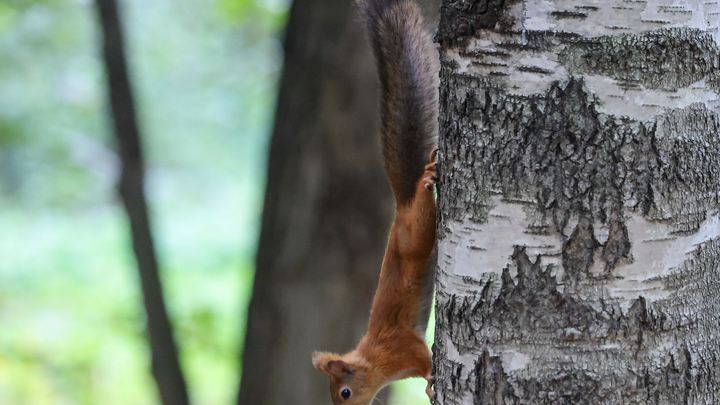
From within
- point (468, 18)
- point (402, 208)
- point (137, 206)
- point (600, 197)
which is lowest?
point (600, 197)

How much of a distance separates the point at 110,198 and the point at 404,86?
448 centimetres

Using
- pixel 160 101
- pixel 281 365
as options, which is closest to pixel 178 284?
pixel 160 101

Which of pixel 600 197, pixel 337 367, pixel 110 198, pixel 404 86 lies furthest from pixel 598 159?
pixel 110 198

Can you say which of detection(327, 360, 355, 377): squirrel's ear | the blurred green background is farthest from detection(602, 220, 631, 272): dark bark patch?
the blurred green background

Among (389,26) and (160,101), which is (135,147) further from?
(160,101)

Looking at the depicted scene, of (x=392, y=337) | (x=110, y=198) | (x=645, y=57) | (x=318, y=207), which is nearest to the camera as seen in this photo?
(x=645, y=57)

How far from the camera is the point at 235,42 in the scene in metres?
6.30

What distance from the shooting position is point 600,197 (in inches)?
42.4

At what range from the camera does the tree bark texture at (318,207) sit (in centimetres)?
328

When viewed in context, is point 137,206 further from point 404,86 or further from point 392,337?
point 404,86

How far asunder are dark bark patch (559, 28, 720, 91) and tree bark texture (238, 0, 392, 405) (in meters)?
2.24

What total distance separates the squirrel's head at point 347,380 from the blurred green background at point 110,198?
3263 millimetres

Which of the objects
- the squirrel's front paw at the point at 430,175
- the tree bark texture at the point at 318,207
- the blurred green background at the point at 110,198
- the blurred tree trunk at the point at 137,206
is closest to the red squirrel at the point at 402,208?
the squirrel's front paw at the point at 430,175

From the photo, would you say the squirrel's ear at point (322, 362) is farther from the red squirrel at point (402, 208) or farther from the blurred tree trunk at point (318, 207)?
the blurred tree trunk at point (318, 207)
